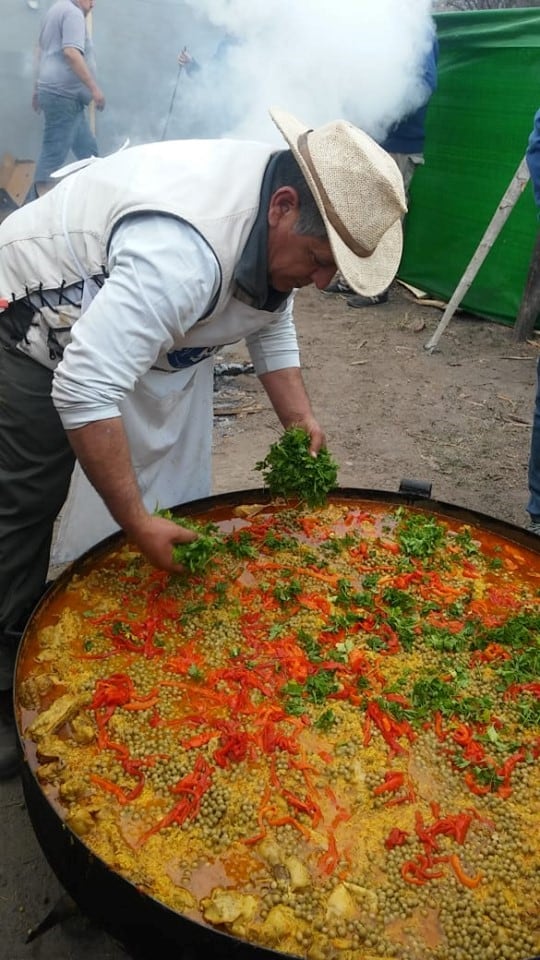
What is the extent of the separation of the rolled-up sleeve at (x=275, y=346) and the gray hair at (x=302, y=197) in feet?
2.97

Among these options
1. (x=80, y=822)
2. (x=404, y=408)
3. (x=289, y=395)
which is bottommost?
(x=404, y=408)

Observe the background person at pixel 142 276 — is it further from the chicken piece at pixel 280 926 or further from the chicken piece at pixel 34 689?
the chicken piece at pixel 280 926

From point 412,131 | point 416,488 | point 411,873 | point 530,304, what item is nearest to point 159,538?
point 411,873

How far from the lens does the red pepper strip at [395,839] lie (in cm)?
197

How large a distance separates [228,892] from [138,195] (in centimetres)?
188

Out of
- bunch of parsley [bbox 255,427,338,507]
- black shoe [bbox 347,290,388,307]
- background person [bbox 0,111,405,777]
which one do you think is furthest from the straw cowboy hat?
black shoe [bbox 347,290,388,307]

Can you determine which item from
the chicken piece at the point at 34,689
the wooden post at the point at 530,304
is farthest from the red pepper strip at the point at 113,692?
the wooden post at the point at 530,304

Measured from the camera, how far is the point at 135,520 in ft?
7.81

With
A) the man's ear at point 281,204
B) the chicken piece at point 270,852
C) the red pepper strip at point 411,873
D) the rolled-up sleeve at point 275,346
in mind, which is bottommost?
the red pepper strip at point 411,873

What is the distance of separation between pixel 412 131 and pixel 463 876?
875cm

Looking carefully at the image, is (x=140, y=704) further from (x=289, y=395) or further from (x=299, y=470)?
(x=289, y=395)

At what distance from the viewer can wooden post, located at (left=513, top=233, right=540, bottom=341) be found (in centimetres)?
784

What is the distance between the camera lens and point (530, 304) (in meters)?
8.10

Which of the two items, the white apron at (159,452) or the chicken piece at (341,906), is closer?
the chicken piece at (341,906)
